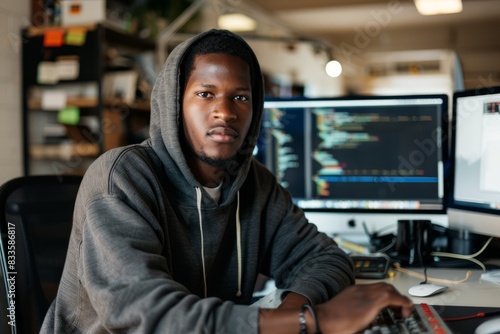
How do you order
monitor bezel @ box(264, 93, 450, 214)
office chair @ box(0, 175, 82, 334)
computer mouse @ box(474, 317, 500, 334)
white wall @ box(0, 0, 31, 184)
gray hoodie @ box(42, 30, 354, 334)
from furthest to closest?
white wall @ box(0, 0, 31, 184) < monitor bezel @ box(264, 93, 450, 214) < office chair @ box(0, 175, 82, 334) < computer mouse @ box(474, 317, 500, 334) < gray hoodie @ box(42, 30, 354, 334)

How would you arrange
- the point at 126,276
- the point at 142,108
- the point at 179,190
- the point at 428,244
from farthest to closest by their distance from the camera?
the point at 142,108, the point at 428,244, the point at 179,190, the point at 126,276

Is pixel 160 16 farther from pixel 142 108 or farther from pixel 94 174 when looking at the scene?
pixel 94 174

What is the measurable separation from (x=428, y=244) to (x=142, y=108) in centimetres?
231

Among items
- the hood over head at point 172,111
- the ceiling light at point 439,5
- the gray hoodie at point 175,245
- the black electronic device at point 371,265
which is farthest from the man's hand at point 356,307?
the ceiling light at point 439,5

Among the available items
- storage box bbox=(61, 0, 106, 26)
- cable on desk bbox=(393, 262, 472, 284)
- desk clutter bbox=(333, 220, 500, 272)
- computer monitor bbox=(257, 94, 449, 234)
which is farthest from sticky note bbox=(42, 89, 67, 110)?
cable on desk bbox=(393, 262, 472, 284)

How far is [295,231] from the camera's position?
1.40 m

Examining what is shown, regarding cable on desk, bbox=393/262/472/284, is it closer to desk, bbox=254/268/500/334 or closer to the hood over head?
desk, bbox=254/268/500/334

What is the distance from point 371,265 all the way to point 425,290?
0.87 feet

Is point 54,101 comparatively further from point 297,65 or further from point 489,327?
point 297,65

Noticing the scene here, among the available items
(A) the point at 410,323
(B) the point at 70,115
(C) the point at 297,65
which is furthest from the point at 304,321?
(C) the point at 297,65

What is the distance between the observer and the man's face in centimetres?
117

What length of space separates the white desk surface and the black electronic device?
0.06 ft

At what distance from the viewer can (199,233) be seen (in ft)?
4.01

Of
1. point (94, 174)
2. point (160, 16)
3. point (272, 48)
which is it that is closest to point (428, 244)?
point (94, 174)
